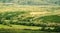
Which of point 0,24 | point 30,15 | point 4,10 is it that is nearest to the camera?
point 0,24

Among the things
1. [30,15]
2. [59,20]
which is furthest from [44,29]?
[30,15]

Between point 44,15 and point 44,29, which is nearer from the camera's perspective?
point 44,29

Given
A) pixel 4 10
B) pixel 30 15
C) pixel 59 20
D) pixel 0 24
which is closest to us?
pixel 0 24

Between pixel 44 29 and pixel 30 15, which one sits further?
pixel 30 15

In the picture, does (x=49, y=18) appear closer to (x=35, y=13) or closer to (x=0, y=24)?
(x=35, y=13)

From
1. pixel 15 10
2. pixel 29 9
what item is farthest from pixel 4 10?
pixel 29 9

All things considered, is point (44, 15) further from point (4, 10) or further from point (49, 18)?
point (4, 10)

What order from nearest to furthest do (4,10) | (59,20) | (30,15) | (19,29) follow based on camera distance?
1. (19,29)
2. (59,20)
3. (30,15)
4. (4,10)

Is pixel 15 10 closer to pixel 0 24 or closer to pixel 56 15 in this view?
pixel 56 15

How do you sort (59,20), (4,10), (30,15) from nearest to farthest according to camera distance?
1. (59,20)
2. (30,15)
3. (4,10)
